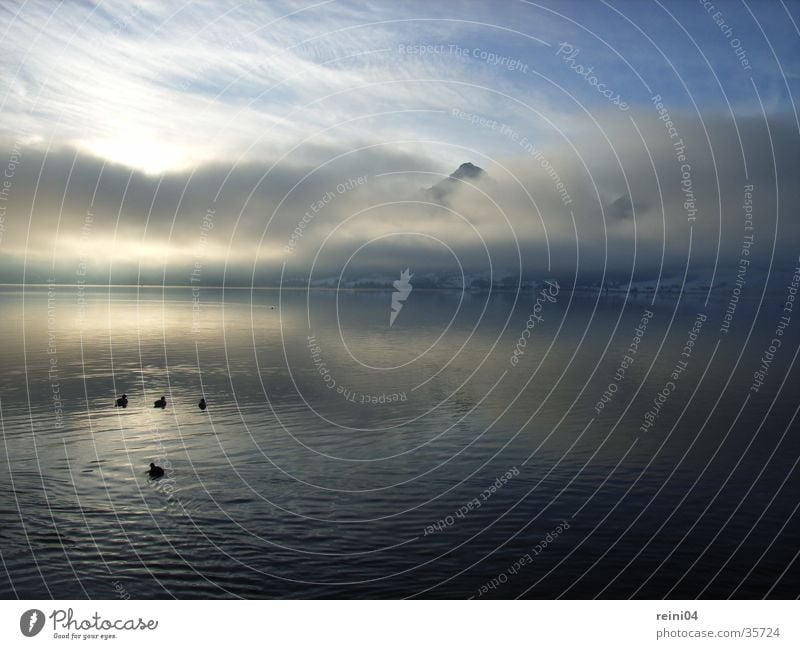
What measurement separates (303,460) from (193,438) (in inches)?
458

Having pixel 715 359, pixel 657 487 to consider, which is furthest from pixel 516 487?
pixel 715 359

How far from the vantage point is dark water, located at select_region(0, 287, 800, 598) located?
27234mm

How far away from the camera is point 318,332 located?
145m

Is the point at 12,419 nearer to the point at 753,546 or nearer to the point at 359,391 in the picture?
the point at 359,391

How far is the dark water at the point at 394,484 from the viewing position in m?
27.2
